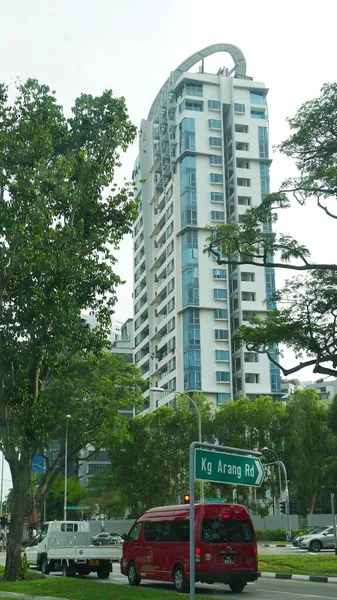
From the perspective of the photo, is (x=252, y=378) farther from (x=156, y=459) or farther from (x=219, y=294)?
(x=156, y=459)

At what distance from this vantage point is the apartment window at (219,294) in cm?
8794

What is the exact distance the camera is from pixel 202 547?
1847 cm

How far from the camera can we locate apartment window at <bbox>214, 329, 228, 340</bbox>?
86.9m

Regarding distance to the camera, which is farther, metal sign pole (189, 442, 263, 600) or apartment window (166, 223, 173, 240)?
apartment window (166, 223, 173, 240)

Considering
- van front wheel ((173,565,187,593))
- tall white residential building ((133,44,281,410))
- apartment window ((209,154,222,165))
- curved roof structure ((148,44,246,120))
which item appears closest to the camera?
van front wheel ((173,565,187,593))

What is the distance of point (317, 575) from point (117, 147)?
48.2ft

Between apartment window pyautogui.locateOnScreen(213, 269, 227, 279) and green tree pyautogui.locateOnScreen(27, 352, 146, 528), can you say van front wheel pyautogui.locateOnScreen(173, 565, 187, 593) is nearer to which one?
green tree pyautogui.locateOnScreen(27, 352, 146, 528)

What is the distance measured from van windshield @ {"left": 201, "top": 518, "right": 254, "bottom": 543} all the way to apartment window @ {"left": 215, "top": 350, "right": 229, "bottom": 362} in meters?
66.6

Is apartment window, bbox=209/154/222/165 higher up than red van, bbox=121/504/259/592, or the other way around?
apartment window, bbox=209/154/222/165

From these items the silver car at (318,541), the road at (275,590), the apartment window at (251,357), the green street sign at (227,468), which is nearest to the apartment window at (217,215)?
the apartment window at (251,357)

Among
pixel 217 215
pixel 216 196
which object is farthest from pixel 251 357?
pixel 216 196

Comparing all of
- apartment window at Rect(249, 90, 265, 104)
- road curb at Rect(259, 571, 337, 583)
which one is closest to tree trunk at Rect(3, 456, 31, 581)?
road curb at Rect(259, 571, 337, 583)

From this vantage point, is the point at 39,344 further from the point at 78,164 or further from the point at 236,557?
the point at 236,557

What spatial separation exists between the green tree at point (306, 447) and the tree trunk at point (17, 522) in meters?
44.9
